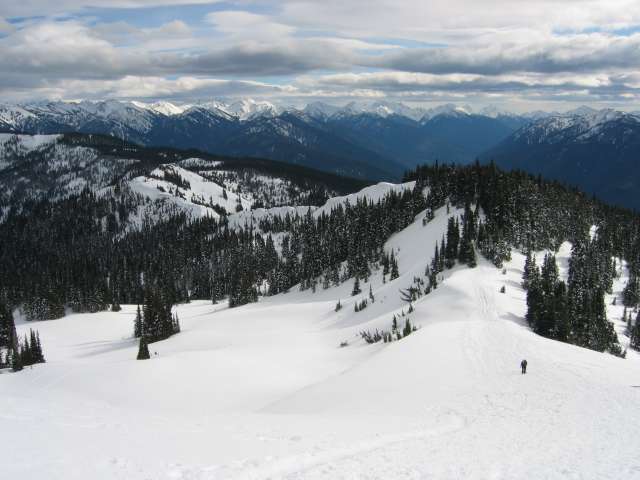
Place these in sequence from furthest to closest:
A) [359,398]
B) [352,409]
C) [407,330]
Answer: [407,330], [359,398], [352,409]

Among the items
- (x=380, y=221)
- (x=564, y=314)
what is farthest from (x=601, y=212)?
(x=564, y=314)

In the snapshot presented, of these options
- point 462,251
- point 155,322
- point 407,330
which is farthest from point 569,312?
point 155,322

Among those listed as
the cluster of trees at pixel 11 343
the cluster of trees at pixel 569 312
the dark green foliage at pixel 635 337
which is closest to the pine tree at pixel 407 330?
the cluster of trees at pixel 569 312

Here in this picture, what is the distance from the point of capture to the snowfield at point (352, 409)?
2180cm

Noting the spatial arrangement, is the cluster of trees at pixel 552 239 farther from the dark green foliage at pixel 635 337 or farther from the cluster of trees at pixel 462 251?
the dark green foliage at pixel 635 337

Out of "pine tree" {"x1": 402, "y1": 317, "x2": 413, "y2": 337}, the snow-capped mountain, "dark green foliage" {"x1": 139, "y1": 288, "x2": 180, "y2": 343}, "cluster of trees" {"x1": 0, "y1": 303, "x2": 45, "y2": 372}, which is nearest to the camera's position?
the snow-capped mountain

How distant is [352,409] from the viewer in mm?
35062

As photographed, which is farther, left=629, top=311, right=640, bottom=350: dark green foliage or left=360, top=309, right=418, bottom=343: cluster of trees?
left=629, top=311, right=640, bottom=350: dark green foliage

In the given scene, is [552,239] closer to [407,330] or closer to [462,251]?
[462,251]

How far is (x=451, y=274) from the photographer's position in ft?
291

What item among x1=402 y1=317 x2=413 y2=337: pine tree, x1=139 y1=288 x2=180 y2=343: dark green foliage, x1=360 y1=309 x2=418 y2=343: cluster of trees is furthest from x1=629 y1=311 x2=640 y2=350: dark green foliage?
x1=139 y1=288 x2=180 y2=343: dark green foliage

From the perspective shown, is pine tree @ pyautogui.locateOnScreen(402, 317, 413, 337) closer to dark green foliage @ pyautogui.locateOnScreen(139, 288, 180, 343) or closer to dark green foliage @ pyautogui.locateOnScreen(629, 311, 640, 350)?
dark green foliage @ pyautogui.locateOnScreen(629, 311, 640, 350)

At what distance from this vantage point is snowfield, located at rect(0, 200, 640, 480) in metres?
21.8

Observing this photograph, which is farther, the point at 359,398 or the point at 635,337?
the point at 635,337
